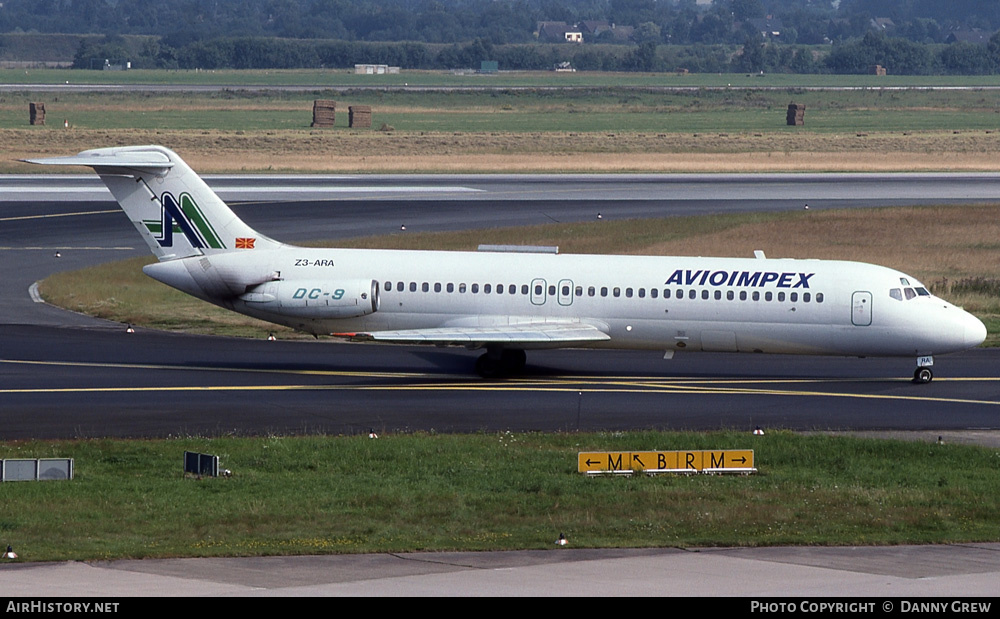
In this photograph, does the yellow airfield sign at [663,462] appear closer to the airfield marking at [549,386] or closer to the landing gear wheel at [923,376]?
the airfield marking at [549,386]

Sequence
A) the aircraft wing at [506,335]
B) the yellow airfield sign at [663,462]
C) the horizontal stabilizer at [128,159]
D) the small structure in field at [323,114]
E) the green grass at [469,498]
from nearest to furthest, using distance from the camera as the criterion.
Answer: the green grass at [469,498], the yellow airfield sign at [663,462], the aircraft wing at [506,335], the horizontal stabilizer at [128,159], the small structure in field at [323,114]

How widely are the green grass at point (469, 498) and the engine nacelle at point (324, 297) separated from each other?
765 cm

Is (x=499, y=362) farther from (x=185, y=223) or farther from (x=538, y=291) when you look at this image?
(x=185, y=223)

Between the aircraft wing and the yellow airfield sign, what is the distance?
9348 mm

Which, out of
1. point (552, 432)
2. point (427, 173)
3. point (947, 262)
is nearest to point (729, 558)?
point (552, 432)

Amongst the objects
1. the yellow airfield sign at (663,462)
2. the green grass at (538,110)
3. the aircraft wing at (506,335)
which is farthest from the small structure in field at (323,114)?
the yellow airfield sign at (663,462)

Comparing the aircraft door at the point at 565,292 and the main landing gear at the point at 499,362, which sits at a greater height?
the aircraft door at the point at 565,292

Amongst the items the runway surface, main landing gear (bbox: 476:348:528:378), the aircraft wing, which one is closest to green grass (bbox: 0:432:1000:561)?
the runway surface

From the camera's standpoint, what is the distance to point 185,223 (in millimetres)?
35969

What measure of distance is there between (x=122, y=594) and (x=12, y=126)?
382 feet

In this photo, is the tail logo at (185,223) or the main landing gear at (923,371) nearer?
the main landing gear at (923,371)

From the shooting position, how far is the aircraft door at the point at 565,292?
3509cm

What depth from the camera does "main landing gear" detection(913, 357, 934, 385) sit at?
115 ft

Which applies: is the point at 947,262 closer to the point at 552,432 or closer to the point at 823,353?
the point at 823,353
